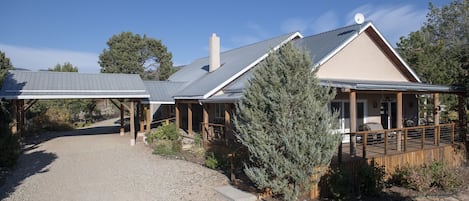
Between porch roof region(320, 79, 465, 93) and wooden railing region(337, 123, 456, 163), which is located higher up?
porch roof region(320, 79, 465, 93)

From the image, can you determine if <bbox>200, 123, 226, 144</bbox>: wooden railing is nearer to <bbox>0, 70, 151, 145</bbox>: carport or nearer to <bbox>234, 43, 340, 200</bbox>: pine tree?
<bbox>0, 70, 151, 145</bbox>: carport

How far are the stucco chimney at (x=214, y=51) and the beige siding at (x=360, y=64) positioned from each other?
857cm

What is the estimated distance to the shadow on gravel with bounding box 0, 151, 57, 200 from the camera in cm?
905

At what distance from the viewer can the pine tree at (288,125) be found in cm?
712

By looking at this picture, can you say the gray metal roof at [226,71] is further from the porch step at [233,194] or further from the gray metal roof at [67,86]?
the porch step at [233,194]

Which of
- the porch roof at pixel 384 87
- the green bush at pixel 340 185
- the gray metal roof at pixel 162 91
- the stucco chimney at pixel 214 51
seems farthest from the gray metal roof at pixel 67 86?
the green bush at pixel 340 185

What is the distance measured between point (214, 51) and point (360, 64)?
375 inches

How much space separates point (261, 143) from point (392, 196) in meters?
4.57

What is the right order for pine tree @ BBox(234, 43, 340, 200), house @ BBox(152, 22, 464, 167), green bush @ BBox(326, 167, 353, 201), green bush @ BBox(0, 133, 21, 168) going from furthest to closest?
house @ BBox(152, 22, 464, 167), green bush @ BBox(0, 133, 21, 168), green bush @ BBox(326, 167, 353, 201), pine tree @ BBox(234, 43, 340, 200)

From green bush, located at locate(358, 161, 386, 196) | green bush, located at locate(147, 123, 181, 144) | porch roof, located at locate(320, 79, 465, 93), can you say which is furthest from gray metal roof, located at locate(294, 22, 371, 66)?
green bush, located at locate(147, 123, 181, 144)

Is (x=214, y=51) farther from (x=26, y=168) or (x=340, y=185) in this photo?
(x=340, y=185)

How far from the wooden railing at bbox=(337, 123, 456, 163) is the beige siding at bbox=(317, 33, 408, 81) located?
10.1 feet

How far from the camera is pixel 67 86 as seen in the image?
56.7 feet

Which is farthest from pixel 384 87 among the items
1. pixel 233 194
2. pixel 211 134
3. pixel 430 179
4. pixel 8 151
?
pixel 8 151
